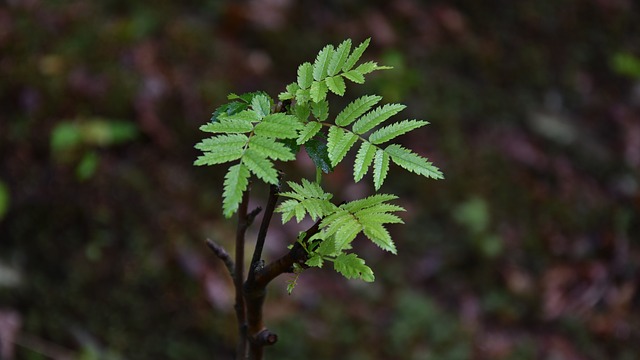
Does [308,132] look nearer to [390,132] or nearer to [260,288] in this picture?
[390,132]

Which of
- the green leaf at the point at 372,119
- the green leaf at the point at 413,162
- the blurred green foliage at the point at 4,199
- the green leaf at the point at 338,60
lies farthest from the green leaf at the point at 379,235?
the blurred green foliage at the point at 4,199

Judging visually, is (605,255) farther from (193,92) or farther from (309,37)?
(193,92)


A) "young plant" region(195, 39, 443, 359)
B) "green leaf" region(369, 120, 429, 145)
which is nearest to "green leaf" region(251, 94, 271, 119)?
"young plant" region(195, 39, 443, 359)

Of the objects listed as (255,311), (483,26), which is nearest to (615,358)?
(483,26)

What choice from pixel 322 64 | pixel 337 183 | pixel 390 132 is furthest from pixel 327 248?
pixel 337 183

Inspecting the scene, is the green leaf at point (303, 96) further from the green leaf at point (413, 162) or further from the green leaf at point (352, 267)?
the green leaf at point (352, 267)

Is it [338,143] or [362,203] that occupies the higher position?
[338,143]

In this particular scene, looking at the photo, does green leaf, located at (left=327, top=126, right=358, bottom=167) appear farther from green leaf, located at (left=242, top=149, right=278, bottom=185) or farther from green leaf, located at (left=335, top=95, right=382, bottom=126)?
green leaf, located at (left=242, top=149, right=278, bottom=185)
